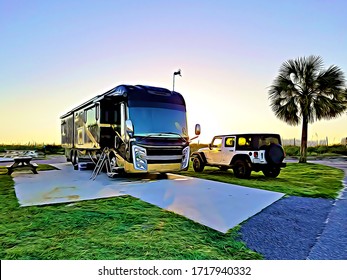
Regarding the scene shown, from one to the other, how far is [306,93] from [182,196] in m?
12.0

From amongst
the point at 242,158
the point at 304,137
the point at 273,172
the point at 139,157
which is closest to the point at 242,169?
the point at 242,158

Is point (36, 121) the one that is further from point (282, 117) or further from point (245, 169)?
point (282, 117)

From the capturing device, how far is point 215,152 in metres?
9.41

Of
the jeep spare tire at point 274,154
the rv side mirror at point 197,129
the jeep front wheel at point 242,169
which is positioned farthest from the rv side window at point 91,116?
the jeep spare tire at point 274,154

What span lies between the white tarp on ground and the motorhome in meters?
0.73

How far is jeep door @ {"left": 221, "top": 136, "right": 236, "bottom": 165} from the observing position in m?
8.71

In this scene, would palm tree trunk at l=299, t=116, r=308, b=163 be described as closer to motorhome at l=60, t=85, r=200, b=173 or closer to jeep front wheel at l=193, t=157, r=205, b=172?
jeep front wheel at l=193, t=157, r=205, b=172

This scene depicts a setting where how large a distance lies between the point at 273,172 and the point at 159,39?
5758 mm

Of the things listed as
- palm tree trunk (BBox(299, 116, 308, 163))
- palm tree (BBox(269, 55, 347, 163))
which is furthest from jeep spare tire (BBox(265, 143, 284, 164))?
palm tree trunk (BBox(299, 116, 308, 163))

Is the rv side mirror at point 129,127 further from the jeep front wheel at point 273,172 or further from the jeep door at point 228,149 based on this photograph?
the jeep front wheel at point 273,172

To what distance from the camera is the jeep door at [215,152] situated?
9241 mm

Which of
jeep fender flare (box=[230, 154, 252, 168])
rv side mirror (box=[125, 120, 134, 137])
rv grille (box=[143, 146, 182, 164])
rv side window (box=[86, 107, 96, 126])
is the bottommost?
jeep fender flare (box=[230, 154, 252, 168])

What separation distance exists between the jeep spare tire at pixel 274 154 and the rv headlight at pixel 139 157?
370 centimetres

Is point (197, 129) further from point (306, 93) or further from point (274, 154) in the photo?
point (306, 93)
